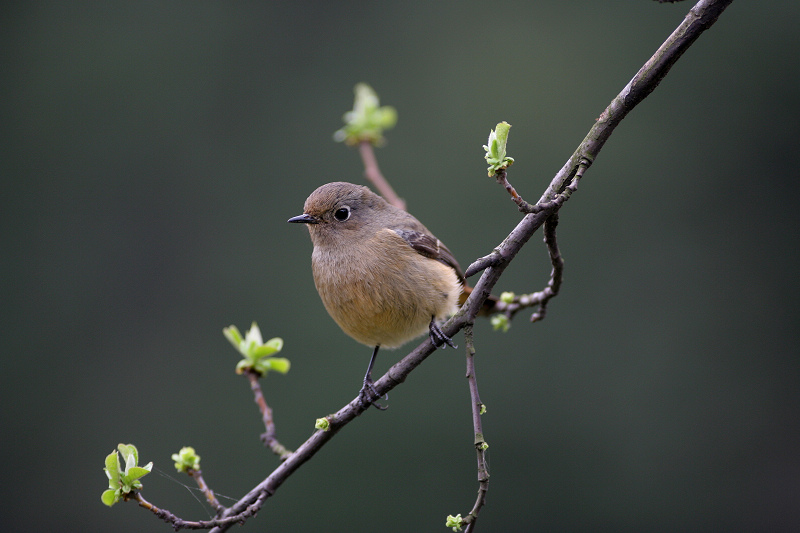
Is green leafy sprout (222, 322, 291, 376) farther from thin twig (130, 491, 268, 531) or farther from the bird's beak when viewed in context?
the bird's beak

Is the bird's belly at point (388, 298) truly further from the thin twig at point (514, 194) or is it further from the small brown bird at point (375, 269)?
the thin twig at point (514, 194)

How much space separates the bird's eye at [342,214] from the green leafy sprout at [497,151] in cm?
199

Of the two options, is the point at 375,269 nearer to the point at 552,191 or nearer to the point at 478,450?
the point at 552,191

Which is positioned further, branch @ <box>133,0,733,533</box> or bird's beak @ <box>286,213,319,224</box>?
bird's beak @ <box>286,213,319,224</box>

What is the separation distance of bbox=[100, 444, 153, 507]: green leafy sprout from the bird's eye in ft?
6.69

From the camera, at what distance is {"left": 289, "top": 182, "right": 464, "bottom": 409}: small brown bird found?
420 centimetres

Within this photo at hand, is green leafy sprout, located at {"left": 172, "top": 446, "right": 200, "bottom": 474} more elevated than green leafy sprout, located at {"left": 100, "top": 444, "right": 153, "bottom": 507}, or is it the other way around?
green leafy sprout, located at {"left": 172, "top": 446, "right": 200, "bottom": 474}

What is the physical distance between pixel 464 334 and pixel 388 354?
6.06 meters

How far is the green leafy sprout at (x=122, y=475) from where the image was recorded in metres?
2.96

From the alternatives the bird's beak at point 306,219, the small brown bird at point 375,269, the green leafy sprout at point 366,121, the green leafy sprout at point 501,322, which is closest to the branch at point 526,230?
the green leafy sprout at point 501,322

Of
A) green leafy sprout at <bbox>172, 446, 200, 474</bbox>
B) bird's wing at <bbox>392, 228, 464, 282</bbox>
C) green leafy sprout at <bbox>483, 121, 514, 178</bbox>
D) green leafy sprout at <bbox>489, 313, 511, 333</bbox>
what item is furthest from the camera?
bird's wing at <bbox>392, 228, 464, 282</bbox>

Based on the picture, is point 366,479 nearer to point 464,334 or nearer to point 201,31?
point 464,334

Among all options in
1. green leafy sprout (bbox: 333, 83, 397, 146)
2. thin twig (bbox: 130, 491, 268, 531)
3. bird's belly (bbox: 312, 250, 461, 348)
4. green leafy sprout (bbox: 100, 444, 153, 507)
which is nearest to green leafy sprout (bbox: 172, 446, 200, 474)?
thin twig (bbox: 130, 491, 268, 531)

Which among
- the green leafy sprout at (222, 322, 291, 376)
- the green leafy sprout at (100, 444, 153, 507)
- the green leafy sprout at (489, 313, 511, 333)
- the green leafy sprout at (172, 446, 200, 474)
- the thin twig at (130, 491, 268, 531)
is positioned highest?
the green leafy sprout at (489, 313, 511, 333)
